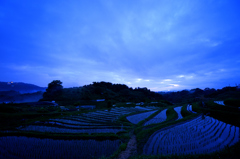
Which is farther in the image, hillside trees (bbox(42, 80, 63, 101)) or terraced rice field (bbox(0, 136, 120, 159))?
hillside trees (bbox(42, 80, 63, 101))

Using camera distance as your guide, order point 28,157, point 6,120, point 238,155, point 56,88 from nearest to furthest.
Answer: point 238,155, point 28,157, point 6,120, point 56,88

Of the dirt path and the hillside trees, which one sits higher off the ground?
the hillside trees

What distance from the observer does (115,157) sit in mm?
6422

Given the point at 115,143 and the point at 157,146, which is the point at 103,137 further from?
the point at 157,146

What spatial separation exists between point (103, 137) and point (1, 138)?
9.26 meters

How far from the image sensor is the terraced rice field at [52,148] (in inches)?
285

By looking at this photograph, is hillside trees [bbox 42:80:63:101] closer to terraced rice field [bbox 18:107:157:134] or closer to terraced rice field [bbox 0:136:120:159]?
terraced rice field [bbox 18:107:157:134]

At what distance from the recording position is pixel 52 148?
26.6 feet

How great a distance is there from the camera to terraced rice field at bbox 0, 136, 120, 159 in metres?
7.24

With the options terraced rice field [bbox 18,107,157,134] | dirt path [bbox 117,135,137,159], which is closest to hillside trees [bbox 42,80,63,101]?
terraced rice field [bbox 18,107,157,134]

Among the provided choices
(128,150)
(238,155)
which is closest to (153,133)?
(128,150)

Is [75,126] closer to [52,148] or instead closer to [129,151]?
[52,148]

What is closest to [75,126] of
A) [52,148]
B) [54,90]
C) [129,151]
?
[52,148]

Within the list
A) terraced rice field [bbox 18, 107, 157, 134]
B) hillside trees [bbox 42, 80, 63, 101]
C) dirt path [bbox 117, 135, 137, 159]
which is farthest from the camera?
hillside trees [bbox 42, 80, 63, 101]
